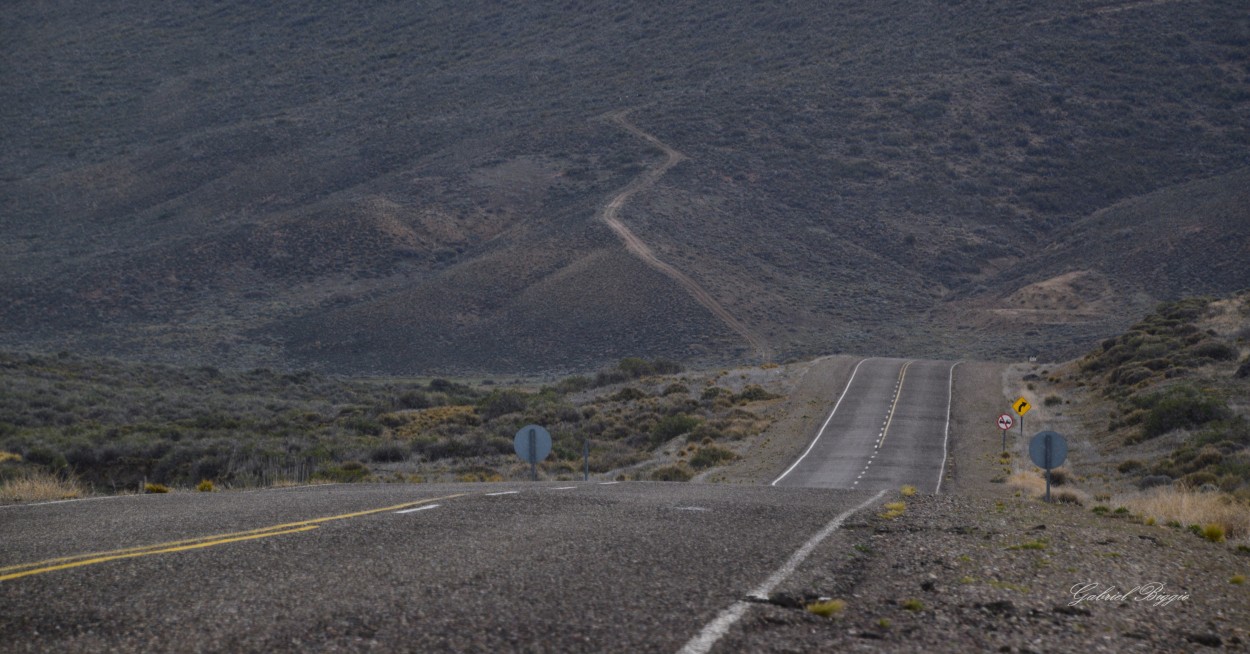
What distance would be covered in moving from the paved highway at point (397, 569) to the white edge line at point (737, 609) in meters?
0.02

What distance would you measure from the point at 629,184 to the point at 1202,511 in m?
68.5

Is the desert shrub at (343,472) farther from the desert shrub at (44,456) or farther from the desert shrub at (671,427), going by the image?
the desert shrub at (671,427)

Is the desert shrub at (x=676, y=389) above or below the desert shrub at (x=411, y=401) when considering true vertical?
above

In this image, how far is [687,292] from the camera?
6694cm

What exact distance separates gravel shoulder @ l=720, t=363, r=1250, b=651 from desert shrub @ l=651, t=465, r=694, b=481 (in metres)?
15.0

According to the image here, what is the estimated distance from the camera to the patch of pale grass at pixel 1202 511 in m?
11.8

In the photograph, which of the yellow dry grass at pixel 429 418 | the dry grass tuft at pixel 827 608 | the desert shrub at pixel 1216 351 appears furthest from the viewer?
the desert shrub at pixel 1216 351

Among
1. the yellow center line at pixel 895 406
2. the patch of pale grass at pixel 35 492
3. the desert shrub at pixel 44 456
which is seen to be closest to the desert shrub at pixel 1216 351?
the yellow center line at pixel 895 406

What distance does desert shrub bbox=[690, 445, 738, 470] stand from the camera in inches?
1155

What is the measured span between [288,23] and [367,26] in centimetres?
955

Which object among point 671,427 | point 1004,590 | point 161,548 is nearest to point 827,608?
point 1004,590

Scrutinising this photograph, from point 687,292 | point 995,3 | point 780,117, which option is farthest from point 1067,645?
point 995,3

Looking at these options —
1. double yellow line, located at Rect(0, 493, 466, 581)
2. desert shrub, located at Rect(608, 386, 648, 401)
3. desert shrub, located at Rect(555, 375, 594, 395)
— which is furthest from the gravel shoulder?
desert shrub, located at Rect(555, 375, 594, 395)

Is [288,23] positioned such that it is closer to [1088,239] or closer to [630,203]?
[630,203]
